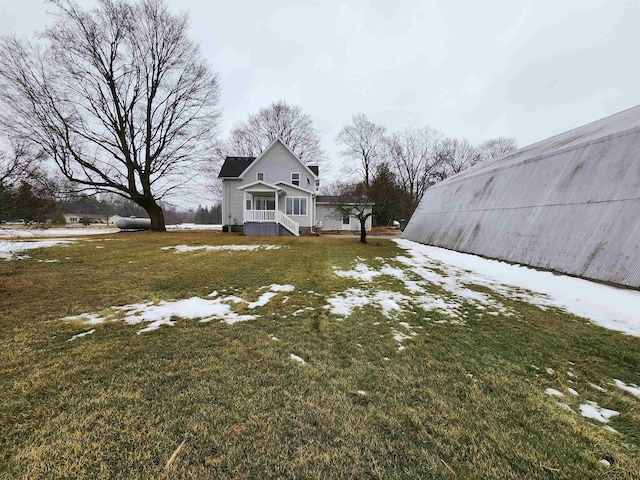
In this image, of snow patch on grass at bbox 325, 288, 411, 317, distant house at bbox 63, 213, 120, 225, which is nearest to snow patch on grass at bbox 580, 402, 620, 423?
snow patch on grass at bbox 325, 288, 411, 317

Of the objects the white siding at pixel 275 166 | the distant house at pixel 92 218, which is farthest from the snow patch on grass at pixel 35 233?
the distant house at pixel 92 218

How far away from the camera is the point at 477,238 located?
8.62 meters

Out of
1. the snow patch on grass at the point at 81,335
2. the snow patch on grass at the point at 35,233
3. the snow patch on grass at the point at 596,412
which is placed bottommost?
the snow patch on grass at the point at 596,412

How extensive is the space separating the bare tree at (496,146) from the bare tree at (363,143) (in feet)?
52.6

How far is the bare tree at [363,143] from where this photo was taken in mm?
33031

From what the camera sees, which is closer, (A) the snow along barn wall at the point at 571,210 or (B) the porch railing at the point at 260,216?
(A) the snow along barn wall at the point at 571,210

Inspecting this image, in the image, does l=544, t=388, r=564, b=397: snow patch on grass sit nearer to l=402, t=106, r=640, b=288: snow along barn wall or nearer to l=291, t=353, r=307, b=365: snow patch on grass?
l=291, t=353, r=307, b=365: snow patch on grass

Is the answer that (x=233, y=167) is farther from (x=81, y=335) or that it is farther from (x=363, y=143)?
(x=81, y=335)

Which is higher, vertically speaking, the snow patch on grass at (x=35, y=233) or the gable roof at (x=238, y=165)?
the gable roof at (x=238, y=165)

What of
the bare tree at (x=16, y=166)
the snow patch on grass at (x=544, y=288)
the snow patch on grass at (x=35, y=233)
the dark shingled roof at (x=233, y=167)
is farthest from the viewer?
the dark shingled roof at (x=233, y=167)

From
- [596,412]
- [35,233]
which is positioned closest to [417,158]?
[596,412]

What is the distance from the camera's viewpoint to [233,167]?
69.9 ft

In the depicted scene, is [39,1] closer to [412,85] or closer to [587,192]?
[587,192]

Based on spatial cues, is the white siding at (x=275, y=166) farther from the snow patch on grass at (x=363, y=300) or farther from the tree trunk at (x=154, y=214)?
the snow patch on grass at (x=363, y=300)
